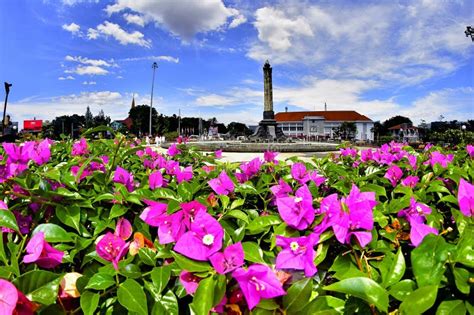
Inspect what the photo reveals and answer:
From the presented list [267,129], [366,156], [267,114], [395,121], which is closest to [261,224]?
[366,156]

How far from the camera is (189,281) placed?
756 millimetres

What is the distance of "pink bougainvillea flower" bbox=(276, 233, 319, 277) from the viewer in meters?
0.79

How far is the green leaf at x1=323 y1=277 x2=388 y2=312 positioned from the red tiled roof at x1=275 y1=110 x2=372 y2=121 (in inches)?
3212

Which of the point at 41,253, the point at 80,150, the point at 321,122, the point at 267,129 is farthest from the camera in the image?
the point at 321,122

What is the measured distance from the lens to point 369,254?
87cm

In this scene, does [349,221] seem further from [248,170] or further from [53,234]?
[248,170]

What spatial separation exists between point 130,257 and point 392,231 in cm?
72

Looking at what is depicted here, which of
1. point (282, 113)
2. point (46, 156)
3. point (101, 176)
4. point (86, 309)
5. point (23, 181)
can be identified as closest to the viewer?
point (86, 309)

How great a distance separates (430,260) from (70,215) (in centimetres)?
97

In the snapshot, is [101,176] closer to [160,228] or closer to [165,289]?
[160,228]

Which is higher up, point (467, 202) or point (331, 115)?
point (331, 115)

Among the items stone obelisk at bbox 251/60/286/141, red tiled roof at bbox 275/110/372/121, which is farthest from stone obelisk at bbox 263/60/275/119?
red tiled roof at bbox 275/110/372/121

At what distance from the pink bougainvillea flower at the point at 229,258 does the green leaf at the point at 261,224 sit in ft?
0.65

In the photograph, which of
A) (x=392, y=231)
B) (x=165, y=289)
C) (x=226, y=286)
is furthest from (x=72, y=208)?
(x=392, y=231)
